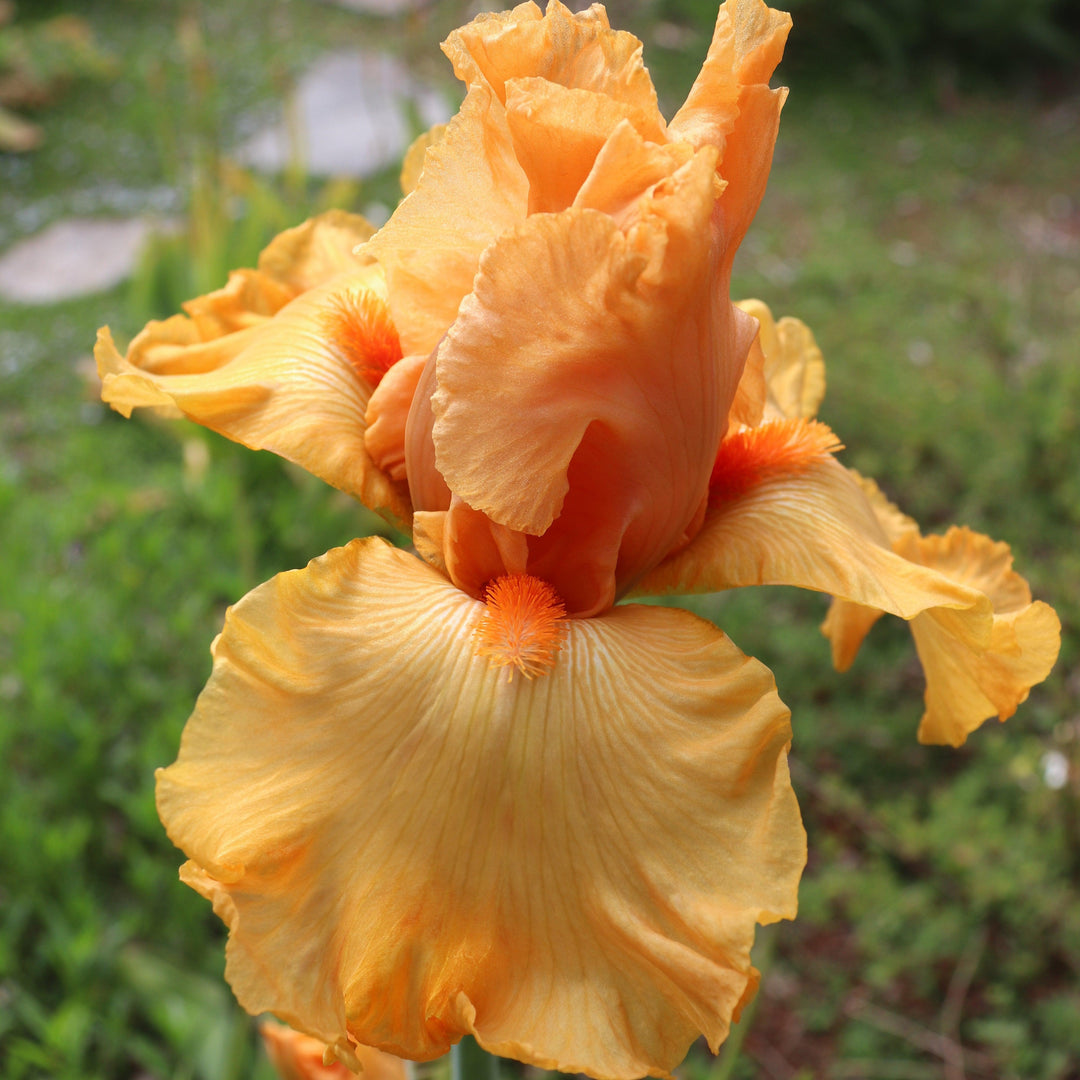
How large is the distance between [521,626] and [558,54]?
481 mm

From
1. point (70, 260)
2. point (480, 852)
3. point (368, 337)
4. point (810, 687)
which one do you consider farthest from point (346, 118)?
point (480, 852)

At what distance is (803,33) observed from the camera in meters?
7.02

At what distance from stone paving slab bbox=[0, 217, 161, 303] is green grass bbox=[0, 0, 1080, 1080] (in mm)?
277

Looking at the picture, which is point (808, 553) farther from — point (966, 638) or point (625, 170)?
point (625, 170)

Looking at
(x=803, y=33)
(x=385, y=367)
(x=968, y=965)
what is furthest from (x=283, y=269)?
(x=803, y=33)

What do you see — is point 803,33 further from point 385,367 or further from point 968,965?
point 385,367

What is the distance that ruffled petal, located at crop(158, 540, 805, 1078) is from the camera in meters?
0.75

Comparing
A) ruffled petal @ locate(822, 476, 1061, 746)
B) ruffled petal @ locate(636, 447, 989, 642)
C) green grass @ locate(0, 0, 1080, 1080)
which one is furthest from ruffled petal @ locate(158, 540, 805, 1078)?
green grass @ locate(0, 0, 1080, 1080)

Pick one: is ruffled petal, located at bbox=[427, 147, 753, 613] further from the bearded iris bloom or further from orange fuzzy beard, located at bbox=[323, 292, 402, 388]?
orange fuzzy beard, located at bbox=[323, 292, 402, 388]

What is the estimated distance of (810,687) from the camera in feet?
8.71

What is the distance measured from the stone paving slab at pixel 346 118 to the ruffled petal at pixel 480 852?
17.7 feet

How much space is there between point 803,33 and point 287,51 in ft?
11.9

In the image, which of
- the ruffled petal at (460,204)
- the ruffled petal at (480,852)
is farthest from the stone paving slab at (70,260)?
the ruffled petal at (480,852)

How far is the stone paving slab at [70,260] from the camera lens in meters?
5.11
